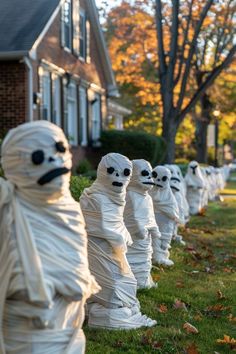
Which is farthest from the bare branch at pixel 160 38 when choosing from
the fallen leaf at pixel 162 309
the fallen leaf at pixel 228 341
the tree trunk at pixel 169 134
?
the fallen leaf at pixel 228 341

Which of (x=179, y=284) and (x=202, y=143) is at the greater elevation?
(x=179, y=284)

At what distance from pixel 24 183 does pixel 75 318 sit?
30.9 inches

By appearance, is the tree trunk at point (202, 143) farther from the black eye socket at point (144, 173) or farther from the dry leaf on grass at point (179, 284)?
the black eye socket at point (144, 173)

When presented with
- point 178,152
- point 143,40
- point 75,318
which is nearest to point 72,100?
point 143,40

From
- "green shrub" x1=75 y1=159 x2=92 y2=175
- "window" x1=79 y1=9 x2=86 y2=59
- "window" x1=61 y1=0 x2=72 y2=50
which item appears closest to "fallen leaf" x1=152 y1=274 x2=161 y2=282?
"green shrub" x1=75 y1=159 x2=92 y2=175

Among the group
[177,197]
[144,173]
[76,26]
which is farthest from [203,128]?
[144,173]

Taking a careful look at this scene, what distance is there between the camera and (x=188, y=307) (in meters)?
6.20

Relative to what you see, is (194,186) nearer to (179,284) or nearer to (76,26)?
(179,284)

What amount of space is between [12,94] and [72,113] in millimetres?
5668

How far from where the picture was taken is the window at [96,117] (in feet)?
77.5

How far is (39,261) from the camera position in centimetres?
278

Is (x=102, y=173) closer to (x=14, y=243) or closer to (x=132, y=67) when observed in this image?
(x=14, y=243)

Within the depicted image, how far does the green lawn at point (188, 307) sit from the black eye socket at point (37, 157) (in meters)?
2.30

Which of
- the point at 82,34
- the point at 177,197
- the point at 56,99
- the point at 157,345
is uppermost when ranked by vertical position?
the point at 82,34
